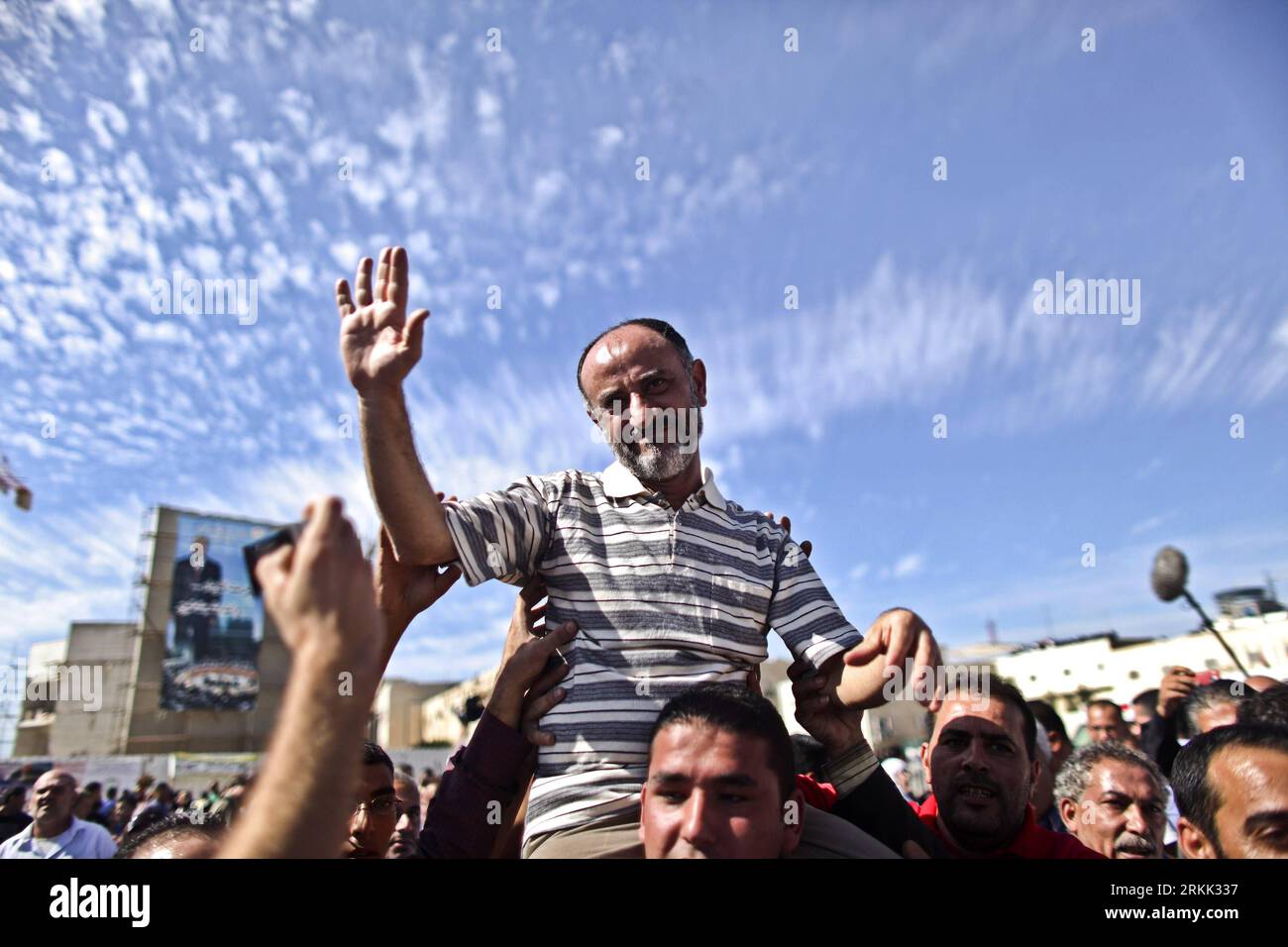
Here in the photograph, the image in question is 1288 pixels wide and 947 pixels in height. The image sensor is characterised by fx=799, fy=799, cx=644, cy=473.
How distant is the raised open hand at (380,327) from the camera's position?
1908 millimetres

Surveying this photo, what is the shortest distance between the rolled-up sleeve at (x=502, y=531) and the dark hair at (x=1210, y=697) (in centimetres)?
417

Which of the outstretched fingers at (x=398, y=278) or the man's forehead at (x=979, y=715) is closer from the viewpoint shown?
the outstretched fingers at (x=398, y=278)

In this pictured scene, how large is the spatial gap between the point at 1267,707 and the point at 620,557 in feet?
10.8

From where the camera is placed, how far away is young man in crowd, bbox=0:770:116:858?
20.0 ft

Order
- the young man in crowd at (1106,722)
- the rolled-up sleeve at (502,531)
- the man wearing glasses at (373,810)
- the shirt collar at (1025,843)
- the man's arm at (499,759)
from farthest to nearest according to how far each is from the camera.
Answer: the young man in crowd at (1106,722) → the man wearing glasses at (373,810) → the shirt collar at (1025,843) → the man's arm at (499,759) → the rolled-up sleeve at (502,531)

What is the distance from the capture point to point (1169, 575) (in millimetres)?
8594

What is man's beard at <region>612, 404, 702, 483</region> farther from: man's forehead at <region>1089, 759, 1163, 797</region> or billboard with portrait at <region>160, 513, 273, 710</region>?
billboard with portrait at <region>160, 513, 273, 710</region>

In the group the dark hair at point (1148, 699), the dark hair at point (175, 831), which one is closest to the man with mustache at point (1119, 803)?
the dark hair at point (175, 831)

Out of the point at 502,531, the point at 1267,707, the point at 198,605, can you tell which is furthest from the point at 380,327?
the point at 198,605

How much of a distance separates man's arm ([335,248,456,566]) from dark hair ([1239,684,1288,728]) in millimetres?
3668

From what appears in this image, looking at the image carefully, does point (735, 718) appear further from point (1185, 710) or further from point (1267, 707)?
point (1185, 710)

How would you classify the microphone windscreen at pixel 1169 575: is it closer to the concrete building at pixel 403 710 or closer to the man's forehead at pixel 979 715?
the man's forehead at pixel 979 715
